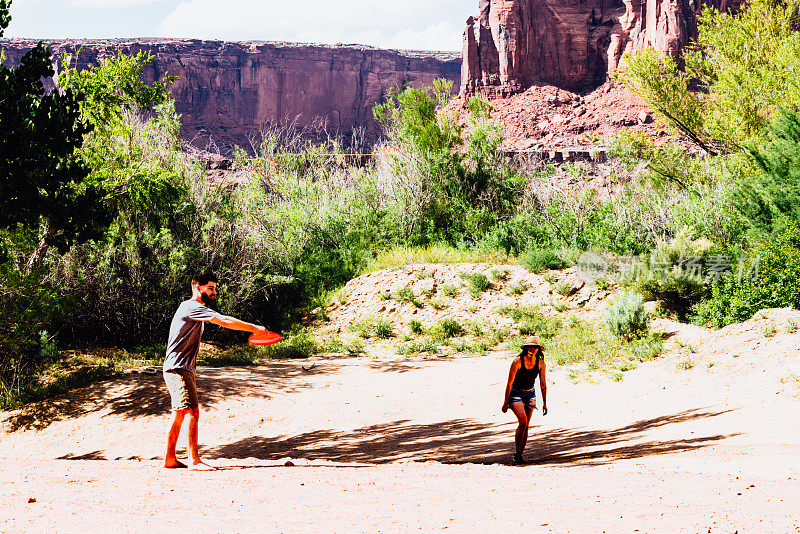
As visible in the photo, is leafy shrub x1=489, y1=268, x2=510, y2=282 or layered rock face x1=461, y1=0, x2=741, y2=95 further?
layered rock face x1=461, y1=0, x2=741, y2=95

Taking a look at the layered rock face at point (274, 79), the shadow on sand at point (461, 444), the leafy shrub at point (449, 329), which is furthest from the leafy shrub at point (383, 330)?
the layered rock face at point (274, 79)

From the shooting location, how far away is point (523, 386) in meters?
6.31

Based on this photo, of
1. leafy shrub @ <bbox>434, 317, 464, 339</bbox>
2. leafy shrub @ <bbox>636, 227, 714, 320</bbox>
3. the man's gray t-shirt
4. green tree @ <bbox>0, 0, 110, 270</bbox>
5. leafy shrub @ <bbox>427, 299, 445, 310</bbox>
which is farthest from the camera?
leafy shrub @ <bbox>427, 299, 445, 310</bbox>

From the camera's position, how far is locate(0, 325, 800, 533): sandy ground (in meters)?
3.83

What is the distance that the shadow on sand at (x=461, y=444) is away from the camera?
6520 mm

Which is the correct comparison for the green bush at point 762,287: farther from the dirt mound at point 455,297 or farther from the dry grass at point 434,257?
the dry grass at point 434,257

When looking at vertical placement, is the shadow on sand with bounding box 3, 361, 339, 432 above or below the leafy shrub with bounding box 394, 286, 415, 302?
below

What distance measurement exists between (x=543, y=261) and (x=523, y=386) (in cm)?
1075

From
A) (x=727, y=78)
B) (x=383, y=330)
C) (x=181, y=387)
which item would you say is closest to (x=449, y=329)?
(x=383, y=330)

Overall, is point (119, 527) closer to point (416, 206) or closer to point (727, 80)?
point (416, 206)

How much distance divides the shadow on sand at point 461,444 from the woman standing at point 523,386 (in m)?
0.38

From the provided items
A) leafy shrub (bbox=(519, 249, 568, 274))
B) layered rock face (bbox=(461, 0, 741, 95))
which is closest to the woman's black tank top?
leafy shrub (bbox=(519, 249, 568, 274))

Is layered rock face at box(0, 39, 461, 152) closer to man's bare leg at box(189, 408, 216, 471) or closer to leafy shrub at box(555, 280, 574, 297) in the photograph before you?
leafy shrub at box(555, 280, 574, 297)

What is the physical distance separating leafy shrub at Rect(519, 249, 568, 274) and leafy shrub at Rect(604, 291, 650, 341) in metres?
4.10
